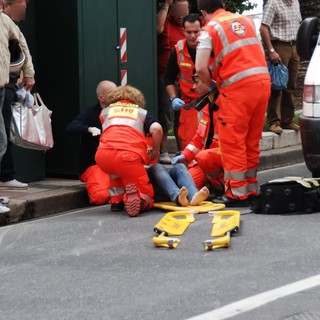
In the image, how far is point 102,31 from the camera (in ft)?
38.4

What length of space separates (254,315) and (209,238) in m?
2.35

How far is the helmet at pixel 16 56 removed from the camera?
10.2 meters

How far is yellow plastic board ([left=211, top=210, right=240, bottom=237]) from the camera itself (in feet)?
28.3

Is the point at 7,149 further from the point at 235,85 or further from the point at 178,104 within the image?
the point at 235,85

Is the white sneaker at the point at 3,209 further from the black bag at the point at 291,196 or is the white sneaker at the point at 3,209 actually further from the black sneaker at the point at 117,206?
the black bag at the point at 291,196

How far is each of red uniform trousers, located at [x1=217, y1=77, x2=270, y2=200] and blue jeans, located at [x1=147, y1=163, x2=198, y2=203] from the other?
0.38 metres

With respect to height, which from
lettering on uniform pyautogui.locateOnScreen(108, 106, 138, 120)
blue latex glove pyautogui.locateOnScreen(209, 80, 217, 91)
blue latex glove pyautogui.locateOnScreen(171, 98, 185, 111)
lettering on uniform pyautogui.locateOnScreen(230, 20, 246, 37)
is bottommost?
blue latex glove pyautogui.locateOnScreen(171, 98, 185, 111)

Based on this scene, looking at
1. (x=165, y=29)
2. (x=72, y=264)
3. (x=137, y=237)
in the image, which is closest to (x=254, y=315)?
(x=72, y=264)

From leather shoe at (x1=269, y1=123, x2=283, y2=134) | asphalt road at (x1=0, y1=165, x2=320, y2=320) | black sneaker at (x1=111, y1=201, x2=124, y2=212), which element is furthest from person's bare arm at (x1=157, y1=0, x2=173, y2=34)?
asphalt road at (x1=0, y1=165, x2=320, y2=320)

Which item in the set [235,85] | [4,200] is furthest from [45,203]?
[235,85]

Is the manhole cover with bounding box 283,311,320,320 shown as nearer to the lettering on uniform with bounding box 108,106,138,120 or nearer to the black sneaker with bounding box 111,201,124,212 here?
the black sneaker with bounding box 111,201,124,212

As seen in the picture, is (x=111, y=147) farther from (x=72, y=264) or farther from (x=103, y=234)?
(x=72, y=264)

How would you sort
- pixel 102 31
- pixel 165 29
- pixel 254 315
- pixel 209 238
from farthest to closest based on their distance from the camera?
pixel 165 29, pixel 102 31, pixel 209 238, pixel 254 315

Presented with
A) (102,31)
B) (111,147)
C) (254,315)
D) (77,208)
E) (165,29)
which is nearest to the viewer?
(254,315)
